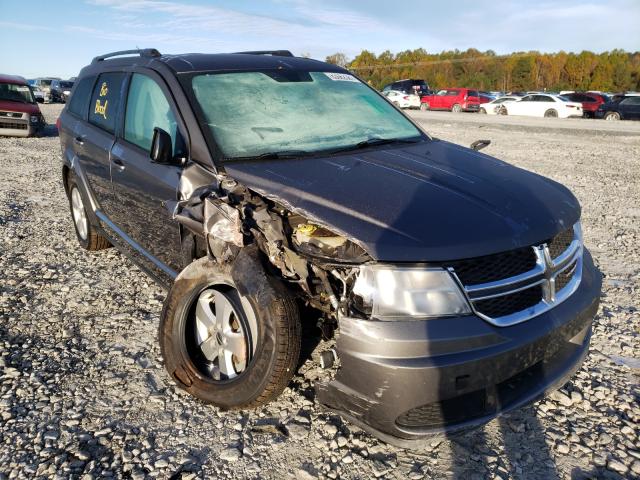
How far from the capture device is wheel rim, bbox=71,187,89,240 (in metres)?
5.23

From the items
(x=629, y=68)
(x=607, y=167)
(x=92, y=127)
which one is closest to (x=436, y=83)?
(x=629, y=68)

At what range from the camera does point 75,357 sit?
3.36 meters

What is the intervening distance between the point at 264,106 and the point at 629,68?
69631 mm

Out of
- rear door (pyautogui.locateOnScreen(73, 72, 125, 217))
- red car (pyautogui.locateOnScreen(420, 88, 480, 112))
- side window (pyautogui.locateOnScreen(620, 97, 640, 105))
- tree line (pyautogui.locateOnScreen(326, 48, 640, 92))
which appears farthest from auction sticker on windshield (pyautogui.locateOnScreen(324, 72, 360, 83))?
tree line (pyautogui.locateOnScreen(326, 48, 640, 92))

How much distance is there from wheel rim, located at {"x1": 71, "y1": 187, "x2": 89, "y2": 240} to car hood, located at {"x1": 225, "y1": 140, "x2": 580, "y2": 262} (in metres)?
2.89

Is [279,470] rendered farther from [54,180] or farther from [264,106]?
[54,180]

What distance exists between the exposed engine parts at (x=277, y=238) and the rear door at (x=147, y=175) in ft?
1.50

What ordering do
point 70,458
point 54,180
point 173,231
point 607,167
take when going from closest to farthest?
point 70,458, point 173,231, point 54,180, point 607,167

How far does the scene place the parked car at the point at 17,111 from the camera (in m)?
15.5

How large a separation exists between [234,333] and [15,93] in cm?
1652

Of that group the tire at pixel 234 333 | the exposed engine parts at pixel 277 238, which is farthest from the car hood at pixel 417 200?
the tire at pixel 234 333

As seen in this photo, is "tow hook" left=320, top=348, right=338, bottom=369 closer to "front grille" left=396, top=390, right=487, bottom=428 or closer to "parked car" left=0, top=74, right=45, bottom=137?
"front grille" left=396, top=390, right=487, bottom=428

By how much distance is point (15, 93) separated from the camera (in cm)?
1606

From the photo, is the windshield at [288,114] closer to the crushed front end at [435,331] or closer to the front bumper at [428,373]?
the crushed front end at [435,331]
